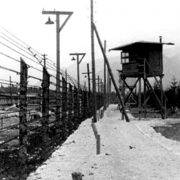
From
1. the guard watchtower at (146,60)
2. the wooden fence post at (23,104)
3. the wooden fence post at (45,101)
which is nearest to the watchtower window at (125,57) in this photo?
the guard watchtower at (146,60)

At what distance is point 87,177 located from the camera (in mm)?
6637

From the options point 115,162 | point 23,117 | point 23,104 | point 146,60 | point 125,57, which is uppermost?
point 125,57

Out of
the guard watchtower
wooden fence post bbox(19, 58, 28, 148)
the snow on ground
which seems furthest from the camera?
the guard watchtower

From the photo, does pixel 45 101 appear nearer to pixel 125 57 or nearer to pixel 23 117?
pixel 23 117

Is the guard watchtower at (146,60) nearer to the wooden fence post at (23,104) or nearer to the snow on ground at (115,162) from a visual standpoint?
the snow on ground at (115,162)

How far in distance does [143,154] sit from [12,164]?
3.48 m

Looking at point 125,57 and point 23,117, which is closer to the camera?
point 23,117

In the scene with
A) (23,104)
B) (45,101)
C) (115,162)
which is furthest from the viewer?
(45,101)

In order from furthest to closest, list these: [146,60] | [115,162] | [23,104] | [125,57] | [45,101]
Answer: [125,57]
[146,60]
[45,101]
[115,162]
[23,104]

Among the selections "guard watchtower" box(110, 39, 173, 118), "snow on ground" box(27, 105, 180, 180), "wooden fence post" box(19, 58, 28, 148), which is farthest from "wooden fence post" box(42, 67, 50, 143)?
"guard watchtower" box(110, 39, 173, 118)

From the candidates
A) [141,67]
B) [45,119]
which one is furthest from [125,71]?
[45,119]

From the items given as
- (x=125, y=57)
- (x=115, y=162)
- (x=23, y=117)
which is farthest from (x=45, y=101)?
(x=125, y=57)

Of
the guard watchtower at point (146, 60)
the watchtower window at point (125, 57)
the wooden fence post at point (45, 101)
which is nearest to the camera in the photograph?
the wooden fence post at point (45, 101)

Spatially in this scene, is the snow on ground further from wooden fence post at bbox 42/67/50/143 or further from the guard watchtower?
the guard watchtower
